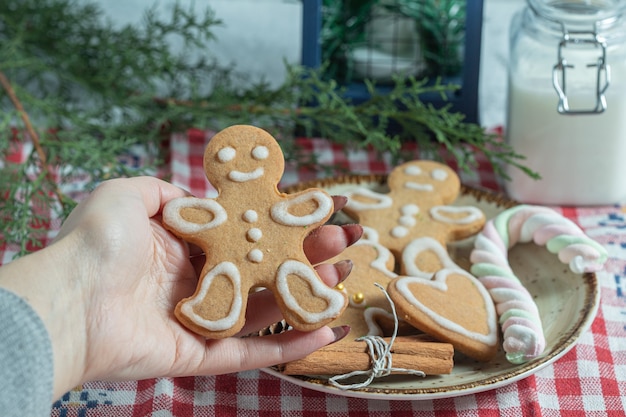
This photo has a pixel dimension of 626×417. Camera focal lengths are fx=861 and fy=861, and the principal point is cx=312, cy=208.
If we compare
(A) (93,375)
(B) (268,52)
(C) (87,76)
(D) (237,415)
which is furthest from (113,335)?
(B) (268,52)

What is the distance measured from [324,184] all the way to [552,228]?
0.41 meters

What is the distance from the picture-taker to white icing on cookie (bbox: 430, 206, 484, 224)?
143 cm

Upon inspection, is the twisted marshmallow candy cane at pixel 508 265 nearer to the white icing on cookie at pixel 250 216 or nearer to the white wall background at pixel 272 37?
the white icing on cookie at pixel 250 216

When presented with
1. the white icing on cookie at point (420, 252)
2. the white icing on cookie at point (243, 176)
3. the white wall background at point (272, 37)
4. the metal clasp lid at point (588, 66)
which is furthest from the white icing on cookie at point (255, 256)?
the white wall background at point (272, 37)

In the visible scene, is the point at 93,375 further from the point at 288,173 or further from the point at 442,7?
the point at 442,7

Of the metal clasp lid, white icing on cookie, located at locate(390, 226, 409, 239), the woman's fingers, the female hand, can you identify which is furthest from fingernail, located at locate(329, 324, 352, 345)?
the metal clasp lid

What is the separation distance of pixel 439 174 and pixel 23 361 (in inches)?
32.6

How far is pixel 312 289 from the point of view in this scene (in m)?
1.08

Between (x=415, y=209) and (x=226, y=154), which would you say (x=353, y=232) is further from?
(x=415, y=209)

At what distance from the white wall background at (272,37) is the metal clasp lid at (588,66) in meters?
0.49

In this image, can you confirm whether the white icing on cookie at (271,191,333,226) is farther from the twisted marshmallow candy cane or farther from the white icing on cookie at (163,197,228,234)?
the twisted marshmallow candy cane

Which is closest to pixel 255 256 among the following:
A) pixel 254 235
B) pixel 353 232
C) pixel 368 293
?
pixel 254 235

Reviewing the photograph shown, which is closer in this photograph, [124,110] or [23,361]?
[23,361]

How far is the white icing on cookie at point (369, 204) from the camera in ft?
4.81
